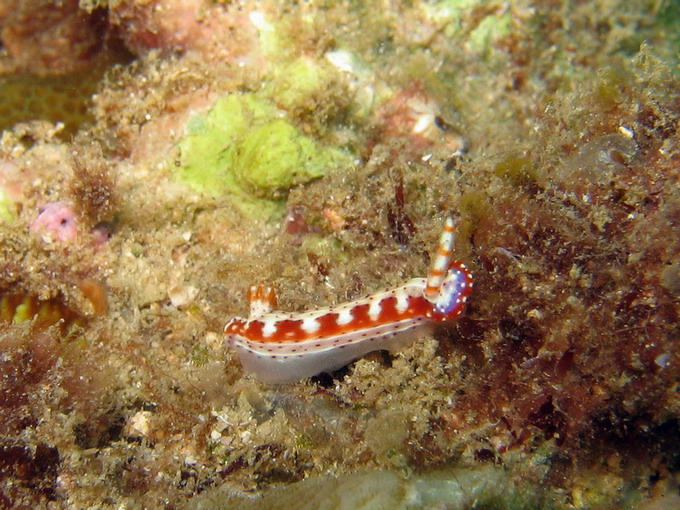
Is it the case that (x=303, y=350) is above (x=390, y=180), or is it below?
below

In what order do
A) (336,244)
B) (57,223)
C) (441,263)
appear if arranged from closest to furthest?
1. (441,263)
2. (336,244)
3. (57,223)

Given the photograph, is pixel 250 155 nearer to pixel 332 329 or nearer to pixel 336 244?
pixel 336 244

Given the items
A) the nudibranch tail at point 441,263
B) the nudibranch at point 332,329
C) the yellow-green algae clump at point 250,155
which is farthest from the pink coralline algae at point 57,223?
the nudibranch tail at point 441,263

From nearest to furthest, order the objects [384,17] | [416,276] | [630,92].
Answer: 1. [630,92]
2. [416,276]
3. [384,17]

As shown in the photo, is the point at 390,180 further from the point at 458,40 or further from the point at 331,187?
the point at 458,40

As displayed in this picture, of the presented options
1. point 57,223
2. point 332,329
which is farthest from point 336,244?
point 57,223

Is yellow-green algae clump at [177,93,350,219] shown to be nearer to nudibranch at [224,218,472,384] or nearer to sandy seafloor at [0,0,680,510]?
sandy seafloor at [0,0,680,510]

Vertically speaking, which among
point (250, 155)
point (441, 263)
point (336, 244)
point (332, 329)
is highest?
point (250, 155)

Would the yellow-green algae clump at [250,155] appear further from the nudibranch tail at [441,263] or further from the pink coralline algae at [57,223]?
the nudibranch tail at [441,263]

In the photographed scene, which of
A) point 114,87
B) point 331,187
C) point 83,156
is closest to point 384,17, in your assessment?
point 331,187
